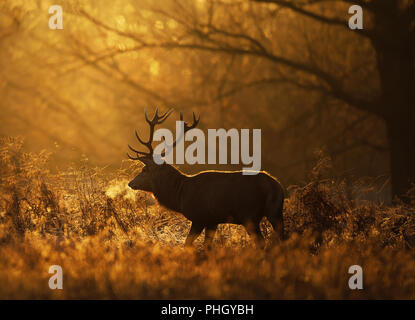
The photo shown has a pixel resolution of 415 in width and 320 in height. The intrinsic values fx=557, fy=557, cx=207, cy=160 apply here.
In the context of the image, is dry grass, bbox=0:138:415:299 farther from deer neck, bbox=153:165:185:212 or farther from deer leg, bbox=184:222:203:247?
deer neck, bbox=153:165:185:212

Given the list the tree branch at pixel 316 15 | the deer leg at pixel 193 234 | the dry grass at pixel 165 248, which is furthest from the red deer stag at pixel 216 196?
the tree branch at pixel 316 15

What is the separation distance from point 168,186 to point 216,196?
2.47 ft

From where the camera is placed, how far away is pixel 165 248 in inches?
249

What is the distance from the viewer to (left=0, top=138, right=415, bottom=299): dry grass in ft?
16.4

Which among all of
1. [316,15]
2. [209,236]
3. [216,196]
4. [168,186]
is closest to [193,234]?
[209,236]

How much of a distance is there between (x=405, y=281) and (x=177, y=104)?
23.4 ft

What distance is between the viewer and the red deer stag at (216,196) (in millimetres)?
6738

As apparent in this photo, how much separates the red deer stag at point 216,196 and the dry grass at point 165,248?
0.35m

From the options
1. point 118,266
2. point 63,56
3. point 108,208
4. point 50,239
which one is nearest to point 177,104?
point 63,56

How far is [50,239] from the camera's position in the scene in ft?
23.8

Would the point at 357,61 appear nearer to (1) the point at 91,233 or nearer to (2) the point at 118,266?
(1) the point at 91,233

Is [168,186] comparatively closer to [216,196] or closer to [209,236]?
[216,196]

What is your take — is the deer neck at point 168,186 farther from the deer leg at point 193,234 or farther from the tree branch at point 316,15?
the tree branch at point 316,15

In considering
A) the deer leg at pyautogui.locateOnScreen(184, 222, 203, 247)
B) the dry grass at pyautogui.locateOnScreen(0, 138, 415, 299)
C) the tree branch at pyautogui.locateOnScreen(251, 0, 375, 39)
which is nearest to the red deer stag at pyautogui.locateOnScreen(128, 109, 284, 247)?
the deer leg at pyautogui.locateOnScreen(184, 222, 203, 247)
